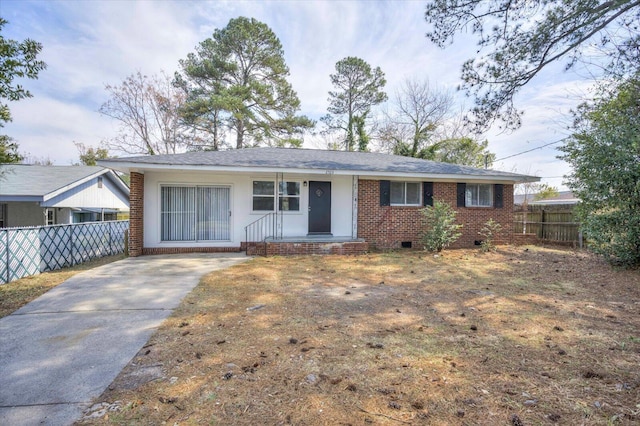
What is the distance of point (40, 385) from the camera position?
2.55m

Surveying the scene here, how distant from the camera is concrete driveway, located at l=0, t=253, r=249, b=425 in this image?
7.65ft

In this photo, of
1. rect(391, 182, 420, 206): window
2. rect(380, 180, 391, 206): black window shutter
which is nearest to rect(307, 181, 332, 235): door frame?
rect(380, 180, 391, 206): black window shutter

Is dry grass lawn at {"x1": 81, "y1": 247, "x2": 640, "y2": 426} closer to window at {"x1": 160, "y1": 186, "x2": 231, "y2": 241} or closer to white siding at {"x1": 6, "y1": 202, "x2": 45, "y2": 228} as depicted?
window at {"x1": 160, "y1": 186, "x2": 231, "y2": 241}

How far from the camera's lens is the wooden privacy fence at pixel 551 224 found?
38.4 feet

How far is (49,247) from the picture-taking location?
25.5ft

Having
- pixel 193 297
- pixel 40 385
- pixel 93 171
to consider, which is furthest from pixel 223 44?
pixel 40 385

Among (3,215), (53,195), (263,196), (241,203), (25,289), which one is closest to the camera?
(25,289)

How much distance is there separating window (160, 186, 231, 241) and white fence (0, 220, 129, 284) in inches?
93.3

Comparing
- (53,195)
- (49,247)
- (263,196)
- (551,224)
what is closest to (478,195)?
(551,224)

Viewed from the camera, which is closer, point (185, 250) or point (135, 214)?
point (135, 214)

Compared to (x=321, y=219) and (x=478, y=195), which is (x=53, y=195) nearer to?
(x=321, y=219)

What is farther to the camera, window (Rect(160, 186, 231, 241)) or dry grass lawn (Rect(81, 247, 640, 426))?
window (Rect(160, 186, 231, 241))

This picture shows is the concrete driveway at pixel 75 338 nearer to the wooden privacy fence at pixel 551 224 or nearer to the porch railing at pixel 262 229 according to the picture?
the porch railing at pixel 262 229

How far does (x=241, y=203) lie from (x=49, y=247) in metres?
5.00
